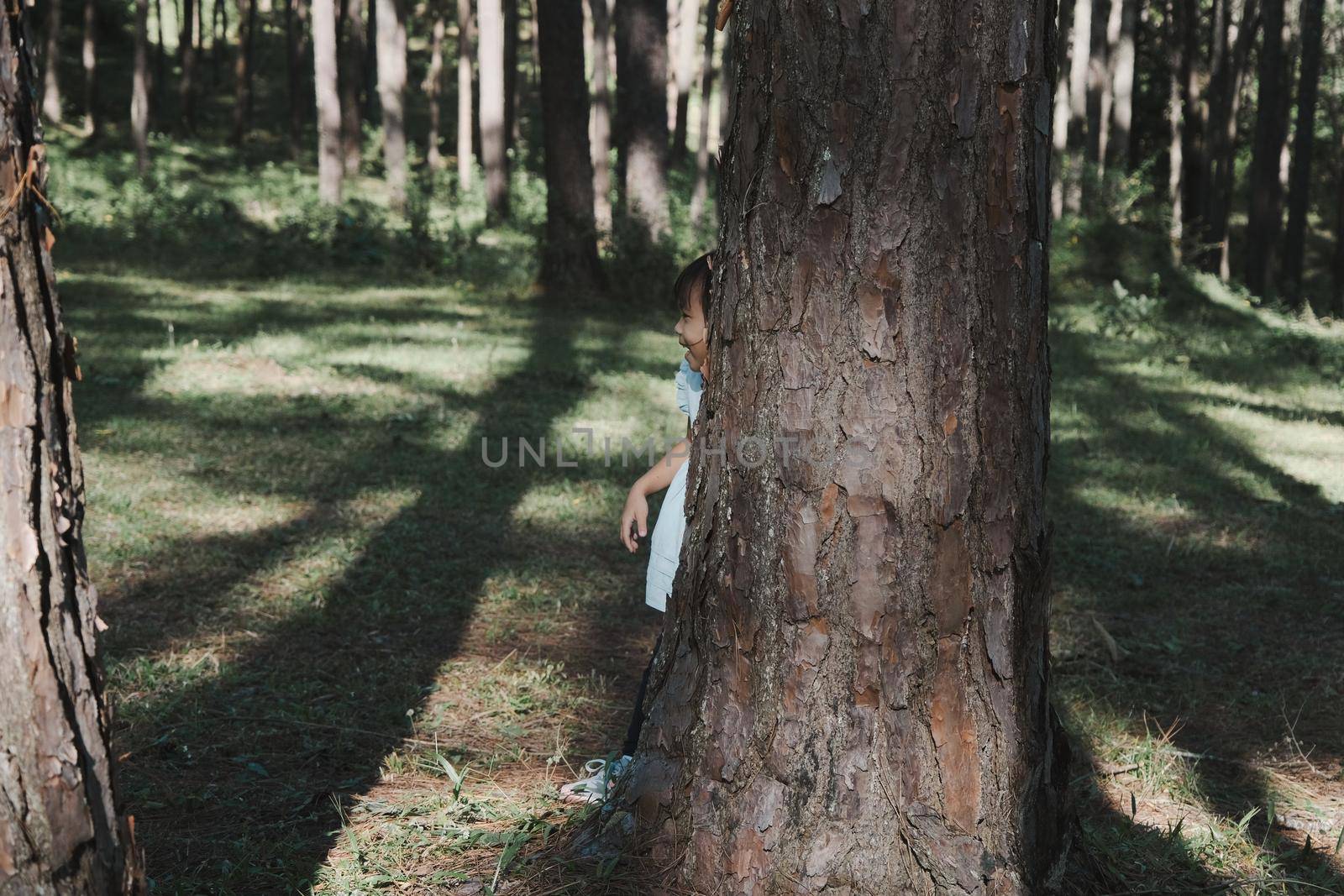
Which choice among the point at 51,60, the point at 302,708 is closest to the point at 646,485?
the point at 302,708

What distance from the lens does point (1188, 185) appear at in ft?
87.9

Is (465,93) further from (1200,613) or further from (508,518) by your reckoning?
(1200,613)

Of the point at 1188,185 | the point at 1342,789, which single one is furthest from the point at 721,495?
the point at 1188,185

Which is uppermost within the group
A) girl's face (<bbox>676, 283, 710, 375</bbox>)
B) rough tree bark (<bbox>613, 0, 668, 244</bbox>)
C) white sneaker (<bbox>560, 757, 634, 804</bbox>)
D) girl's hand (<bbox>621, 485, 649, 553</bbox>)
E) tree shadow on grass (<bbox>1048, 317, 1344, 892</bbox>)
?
rough tree bark (<bbox>613, 0, 668, 244</bbox>)

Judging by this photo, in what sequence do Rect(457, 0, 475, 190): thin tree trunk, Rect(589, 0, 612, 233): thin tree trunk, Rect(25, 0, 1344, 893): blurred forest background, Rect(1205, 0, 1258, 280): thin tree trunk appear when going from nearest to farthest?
Rect(25, 0, 1344, 893): blurred forest background < Rect(589, 0, 612, 233): thin tree trunk < Rect(1205, 0, 1258, 280): thin tree trunk < Rect(457, 0, 475, 190): thin tree trunk

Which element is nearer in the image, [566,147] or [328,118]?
[566,147]

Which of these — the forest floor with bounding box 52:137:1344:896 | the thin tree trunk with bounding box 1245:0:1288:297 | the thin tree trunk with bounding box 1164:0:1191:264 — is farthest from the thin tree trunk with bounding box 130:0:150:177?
the thin tree trunk with bounding box 1164:0:1191:264

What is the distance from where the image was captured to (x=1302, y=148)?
20688 mm

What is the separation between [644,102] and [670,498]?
Answer: 12.5 meters

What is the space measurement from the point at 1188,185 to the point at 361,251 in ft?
65.1

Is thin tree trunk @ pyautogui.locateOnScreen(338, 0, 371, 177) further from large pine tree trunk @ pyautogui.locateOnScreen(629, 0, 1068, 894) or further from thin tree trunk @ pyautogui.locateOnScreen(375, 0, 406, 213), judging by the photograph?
large pine tree trunk @ pyautogui.locateOnScreen(629, 0, 1068, 894)

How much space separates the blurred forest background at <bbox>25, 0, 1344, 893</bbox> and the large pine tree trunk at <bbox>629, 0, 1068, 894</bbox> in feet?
0.81

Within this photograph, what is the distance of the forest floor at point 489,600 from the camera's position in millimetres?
3000

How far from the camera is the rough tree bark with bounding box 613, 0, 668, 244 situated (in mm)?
14570
